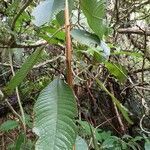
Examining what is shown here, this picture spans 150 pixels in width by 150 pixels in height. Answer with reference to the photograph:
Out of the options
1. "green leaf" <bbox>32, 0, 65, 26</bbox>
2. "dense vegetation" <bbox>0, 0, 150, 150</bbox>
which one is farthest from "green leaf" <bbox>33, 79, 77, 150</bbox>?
"green leaf" <bbox>32, 0, 65, 26</bbox>

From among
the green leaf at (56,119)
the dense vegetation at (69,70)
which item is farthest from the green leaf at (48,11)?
the green leaf at (56,119)

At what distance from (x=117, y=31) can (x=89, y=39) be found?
132cm

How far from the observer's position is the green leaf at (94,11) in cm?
55

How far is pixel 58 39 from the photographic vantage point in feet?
2.41

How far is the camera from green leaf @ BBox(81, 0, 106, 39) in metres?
0.55

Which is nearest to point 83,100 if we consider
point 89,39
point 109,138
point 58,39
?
point 109,138

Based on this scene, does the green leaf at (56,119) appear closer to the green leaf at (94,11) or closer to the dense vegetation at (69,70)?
the dense vegetation at (69,70)

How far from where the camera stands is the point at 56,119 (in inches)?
18.5

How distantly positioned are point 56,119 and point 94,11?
18 cm

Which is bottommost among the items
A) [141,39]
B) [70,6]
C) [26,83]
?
[26,83]

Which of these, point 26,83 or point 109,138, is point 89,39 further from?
point 26,83

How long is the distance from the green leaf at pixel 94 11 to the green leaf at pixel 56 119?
0.38 ft

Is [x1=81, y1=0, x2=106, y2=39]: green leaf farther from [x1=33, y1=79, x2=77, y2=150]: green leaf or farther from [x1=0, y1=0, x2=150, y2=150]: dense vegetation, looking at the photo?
[x1=33, y1=79, x2=77, y2=150]: green leaf

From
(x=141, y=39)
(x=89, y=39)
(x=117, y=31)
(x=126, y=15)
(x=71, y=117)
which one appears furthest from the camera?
(x=141, y=39)
